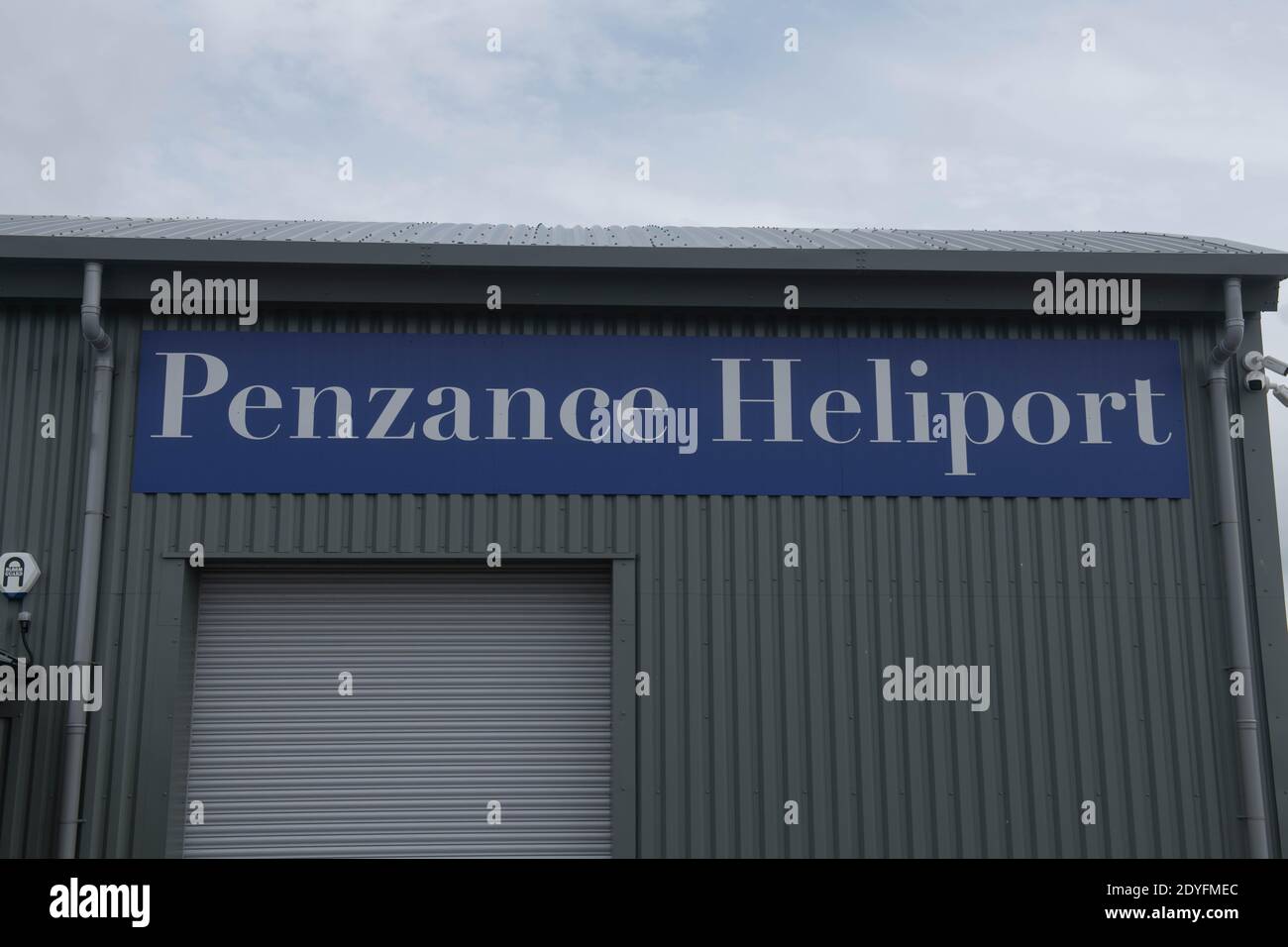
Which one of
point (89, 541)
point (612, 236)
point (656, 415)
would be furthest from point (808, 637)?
point (89, 541)

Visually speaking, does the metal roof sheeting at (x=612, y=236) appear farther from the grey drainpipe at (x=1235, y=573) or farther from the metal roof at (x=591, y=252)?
the grey drainpipe at (x=1235, y=573)

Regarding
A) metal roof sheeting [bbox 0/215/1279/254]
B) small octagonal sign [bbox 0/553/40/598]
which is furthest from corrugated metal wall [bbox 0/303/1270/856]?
metal roof sheeting [bbox 0/215/1279/254]

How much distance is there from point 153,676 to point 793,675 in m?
4.91

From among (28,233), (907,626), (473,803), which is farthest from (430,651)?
(28,233)

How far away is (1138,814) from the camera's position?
9.71m

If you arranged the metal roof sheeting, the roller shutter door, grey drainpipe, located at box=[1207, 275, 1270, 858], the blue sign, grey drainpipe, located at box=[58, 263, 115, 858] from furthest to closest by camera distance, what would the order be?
the metal roof sheeting
the blue sign
the roller shutter door
grey drainpipe, located at box=[1207, 275, 1270, 858]
grey drainpipe, located at box=[58, 263, 115, 858]

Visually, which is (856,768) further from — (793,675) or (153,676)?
(153,676)

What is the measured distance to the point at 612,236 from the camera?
1209cm

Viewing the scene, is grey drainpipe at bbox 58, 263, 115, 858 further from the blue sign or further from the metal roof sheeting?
the metal roof sheeting

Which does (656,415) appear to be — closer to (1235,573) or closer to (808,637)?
(808,637)

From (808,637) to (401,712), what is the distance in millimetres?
3286

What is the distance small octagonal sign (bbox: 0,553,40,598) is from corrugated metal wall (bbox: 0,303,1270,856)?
12cm

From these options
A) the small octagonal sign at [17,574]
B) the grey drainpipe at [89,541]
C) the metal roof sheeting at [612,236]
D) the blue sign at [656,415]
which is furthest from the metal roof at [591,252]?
the small octagonal sign at [17,574]

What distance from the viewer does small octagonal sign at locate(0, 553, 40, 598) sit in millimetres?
9688
